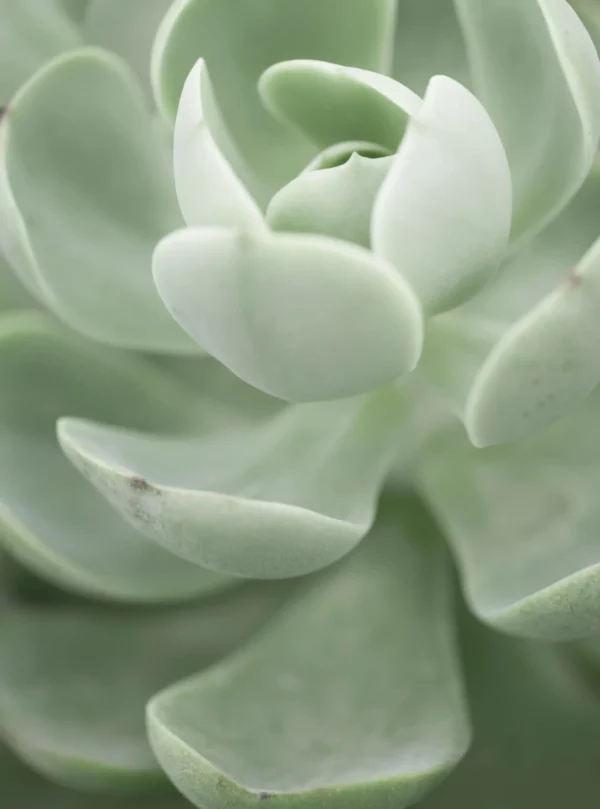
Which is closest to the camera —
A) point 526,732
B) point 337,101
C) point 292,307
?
point 292,307

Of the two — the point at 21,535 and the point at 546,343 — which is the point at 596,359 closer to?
Result: the point at 546,343

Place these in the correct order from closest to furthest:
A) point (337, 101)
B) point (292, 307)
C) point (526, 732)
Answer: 1. point (292, 307)
2. point (337, 101)
3. point (526, 732)

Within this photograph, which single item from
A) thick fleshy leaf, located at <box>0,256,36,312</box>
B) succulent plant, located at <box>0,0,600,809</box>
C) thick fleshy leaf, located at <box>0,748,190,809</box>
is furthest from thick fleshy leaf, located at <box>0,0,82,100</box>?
thick fleshy leaf, located at <box>0,748,190,809</box>

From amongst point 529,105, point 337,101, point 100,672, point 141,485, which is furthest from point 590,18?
point 100,672

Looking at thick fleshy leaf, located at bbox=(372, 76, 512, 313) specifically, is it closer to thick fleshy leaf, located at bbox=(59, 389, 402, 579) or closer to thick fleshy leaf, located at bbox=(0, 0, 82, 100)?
thick fleshy leaf, located at bbox=(59, 389, 402, 579)

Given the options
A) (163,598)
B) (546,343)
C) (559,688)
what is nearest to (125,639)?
(163,598)

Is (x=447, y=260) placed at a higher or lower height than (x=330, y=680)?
higher

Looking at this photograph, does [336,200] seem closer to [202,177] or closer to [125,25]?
[202,177]
